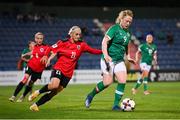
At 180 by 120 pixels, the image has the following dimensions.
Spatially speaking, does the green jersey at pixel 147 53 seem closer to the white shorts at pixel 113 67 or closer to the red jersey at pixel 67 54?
the white shorts at pixel 113 67

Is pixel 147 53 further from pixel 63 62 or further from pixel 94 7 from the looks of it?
pixel 94 7

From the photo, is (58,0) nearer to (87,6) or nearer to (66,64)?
(87,6)

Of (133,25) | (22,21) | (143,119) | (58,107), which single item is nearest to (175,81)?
(133,25)

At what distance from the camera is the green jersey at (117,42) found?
15180mm

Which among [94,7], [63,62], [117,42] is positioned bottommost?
[63,62]

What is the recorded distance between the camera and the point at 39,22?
43000 mm

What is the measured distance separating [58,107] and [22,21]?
26755mm

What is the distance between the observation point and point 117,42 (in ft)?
50.2

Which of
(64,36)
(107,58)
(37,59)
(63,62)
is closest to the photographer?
(107,58)

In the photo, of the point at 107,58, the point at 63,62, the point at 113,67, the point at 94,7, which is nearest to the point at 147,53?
the point at 113,67

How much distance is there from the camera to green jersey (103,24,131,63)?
15.2 meters

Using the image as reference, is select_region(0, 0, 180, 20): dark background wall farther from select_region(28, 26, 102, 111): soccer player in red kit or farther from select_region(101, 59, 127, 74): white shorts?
select_region(101, 59, 127, 74): white shorts

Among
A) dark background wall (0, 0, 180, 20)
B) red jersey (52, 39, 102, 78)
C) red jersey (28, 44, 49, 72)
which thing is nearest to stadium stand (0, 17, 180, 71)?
dark background wall (0, 0, 180, 20)

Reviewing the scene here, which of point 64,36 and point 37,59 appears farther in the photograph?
point 64,36
